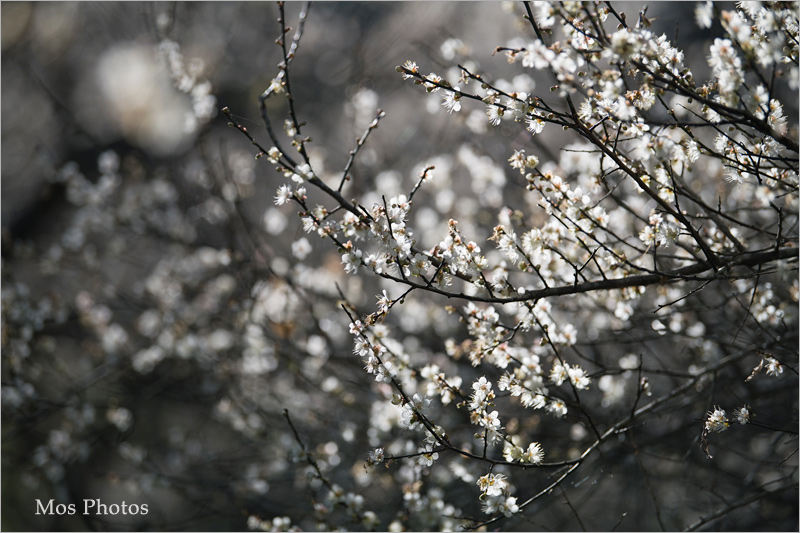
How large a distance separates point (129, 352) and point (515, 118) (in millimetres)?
4502

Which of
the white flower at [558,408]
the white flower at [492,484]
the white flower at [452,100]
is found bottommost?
the white flower at [492,484]

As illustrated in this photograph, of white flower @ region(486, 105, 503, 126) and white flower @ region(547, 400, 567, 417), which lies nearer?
white flower @ region(486, 105, 503, 126)

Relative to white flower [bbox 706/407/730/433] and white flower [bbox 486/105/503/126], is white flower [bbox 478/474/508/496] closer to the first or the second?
white flower [bbox 706/407/730/433]

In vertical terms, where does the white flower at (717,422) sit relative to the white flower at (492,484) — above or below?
below

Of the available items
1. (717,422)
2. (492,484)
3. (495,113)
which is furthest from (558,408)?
→ (495,113)

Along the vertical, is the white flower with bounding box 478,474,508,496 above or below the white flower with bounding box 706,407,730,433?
above

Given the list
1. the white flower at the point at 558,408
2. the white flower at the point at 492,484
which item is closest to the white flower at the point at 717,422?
the white flower at the point at 558,408

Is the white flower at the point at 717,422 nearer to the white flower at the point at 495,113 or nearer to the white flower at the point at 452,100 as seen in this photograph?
the white flower at the point at 495,113

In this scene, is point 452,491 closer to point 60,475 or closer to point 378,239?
point 378,239

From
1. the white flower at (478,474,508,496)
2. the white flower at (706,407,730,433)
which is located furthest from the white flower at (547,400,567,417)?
the white flower at (706,407,730,433)

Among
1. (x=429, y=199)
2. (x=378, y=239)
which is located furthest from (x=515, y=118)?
(x=429, y=199)

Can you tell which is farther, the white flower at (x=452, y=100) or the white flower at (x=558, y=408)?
the white flower at (x=558, y=408)

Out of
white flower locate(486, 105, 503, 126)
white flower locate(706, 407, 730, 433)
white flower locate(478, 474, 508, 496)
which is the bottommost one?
white flower locate(706, 407, 730, 433)

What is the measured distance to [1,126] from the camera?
973 centimetres
